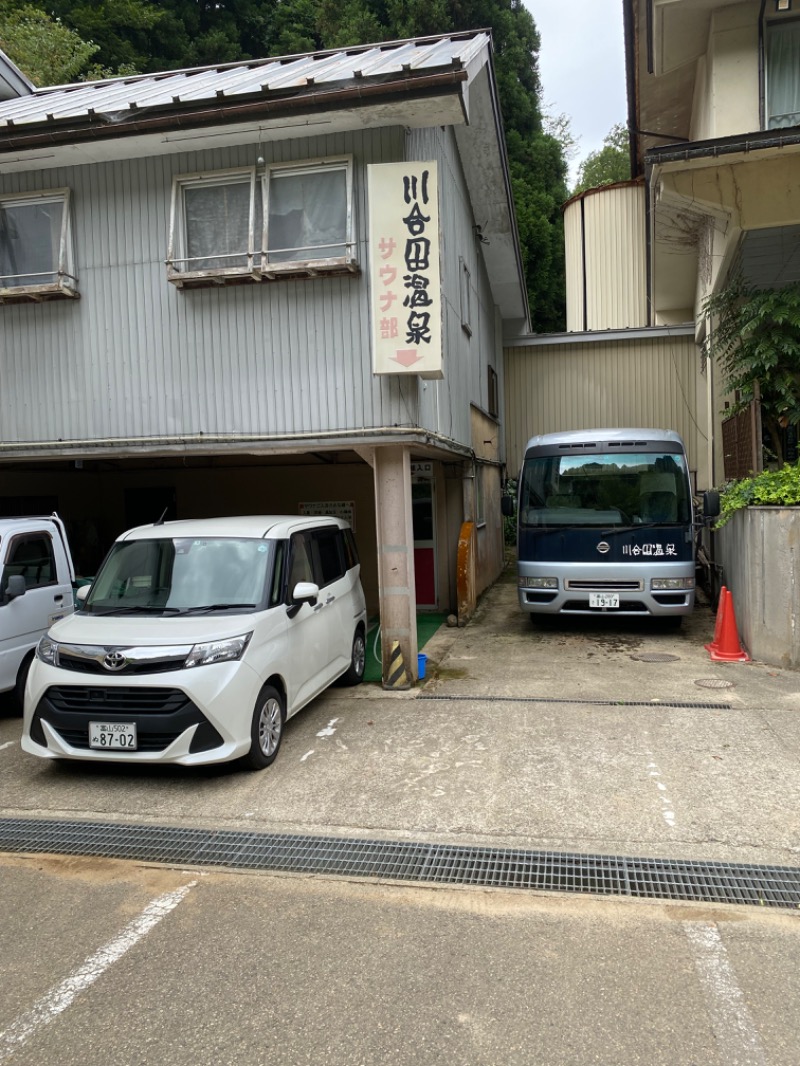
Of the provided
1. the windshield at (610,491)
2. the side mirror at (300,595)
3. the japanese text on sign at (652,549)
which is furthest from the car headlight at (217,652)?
the japanese text on sign at (652,549)

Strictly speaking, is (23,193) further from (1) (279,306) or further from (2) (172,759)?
(2) (172,759)

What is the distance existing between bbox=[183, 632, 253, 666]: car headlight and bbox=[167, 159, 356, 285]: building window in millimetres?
4135

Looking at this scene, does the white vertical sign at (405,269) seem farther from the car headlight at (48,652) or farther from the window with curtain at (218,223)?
the car headlight at (48,652)

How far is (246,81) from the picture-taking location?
8719 mm

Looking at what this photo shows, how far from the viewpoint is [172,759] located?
5125 mm

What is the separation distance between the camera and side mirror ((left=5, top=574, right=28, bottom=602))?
22.4 ft

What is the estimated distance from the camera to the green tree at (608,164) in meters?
42.6

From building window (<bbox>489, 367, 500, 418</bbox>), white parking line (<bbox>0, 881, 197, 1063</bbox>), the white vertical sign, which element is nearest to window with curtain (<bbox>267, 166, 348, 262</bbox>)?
the white vertical sign

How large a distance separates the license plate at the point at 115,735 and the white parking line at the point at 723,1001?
3612 mm

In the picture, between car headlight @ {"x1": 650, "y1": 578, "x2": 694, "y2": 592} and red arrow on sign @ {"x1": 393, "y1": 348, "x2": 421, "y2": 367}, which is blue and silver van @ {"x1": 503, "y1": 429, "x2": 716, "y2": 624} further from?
red arrow on sign @ {"x1": 393, "y1": 348, "x2": 421, "y2": 367}

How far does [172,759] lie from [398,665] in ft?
10.2

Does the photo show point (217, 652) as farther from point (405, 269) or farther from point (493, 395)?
point (493, 395)

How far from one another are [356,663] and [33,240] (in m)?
6.09

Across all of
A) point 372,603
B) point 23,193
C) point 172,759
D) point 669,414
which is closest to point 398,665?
point 172,759
